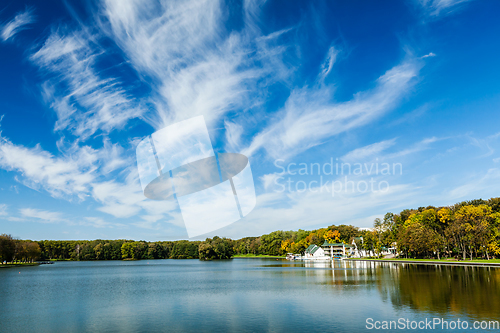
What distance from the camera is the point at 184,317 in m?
19.8

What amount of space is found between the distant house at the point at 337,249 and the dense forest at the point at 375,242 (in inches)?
157

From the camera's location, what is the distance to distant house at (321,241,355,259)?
123000mm

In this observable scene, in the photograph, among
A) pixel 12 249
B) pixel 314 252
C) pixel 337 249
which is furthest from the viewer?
pixel 337 249

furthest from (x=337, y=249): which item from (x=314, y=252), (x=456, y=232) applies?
(x=456, y=232)

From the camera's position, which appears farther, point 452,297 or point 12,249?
point 12,249

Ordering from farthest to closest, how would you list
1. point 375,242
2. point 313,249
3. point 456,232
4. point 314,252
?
point 313,249 → point 314,252 → point 375,242 → point 456,232

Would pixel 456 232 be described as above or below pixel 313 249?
above

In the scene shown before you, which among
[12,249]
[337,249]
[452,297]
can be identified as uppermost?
[12,249]

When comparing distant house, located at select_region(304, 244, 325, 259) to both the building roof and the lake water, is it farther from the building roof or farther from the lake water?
the lake water

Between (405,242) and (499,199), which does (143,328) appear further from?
(499,199)

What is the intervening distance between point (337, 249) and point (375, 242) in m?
31.0

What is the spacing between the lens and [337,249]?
417ft

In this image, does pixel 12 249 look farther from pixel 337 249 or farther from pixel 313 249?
pixel 337 249

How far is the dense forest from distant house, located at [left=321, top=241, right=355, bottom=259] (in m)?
4.00
